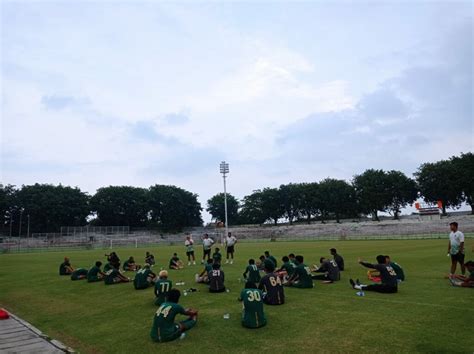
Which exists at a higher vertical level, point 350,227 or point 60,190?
point 60,190

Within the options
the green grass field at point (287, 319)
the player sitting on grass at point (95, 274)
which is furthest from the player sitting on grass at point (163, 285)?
the player sitting on grass at point (95, 274)

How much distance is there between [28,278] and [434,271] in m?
24.0

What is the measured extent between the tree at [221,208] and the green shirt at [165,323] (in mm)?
122116

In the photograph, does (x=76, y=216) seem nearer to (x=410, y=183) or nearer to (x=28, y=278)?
(x=28, y=278)

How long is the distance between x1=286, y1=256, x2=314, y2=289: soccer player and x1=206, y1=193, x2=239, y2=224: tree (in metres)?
116

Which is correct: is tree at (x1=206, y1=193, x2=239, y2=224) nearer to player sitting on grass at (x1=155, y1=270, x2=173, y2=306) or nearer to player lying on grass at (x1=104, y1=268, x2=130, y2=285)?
player lying on grass at (x1=104, y1=268, x2=130, y2=285)

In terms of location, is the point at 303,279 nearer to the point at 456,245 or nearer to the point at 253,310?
the point at 253,310

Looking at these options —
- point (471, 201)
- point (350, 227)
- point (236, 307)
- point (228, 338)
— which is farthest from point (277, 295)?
point (471, 201)

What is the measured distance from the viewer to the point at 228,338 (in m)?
9.20

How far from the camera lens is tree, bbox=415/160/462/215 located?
91.9 metres

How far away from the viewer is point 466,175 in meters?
89.0

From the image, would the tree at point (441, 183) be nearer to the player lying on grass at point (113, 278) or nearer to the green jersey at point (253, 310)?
the player lying on grass at point (113, 278)

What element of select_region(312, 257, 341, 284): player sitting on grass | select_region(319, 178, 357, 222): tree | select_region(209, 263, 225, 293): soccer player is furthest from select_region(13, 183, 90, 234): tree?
select_region(312, 257, 341, 284): player sitting on grass

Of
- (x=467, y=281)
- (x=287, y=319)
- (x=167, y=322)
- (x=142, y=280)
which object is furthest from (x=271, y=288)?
(x=467, y=281)
